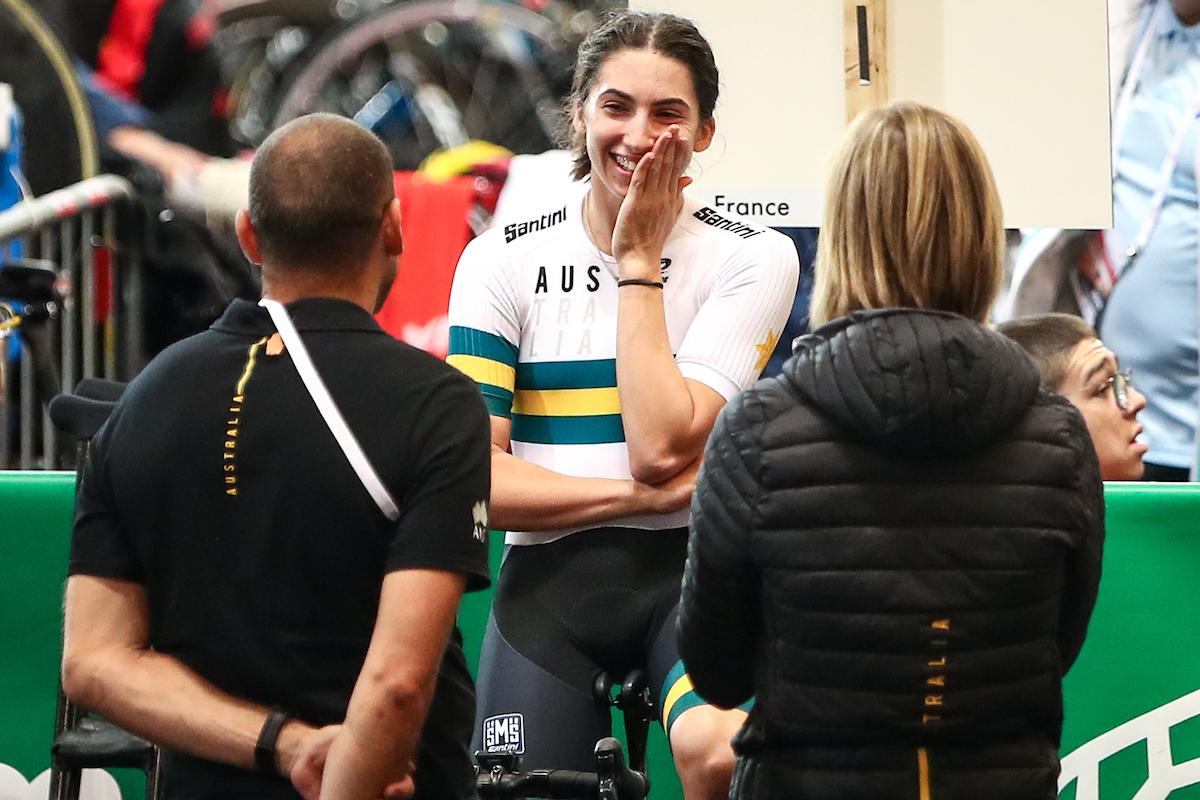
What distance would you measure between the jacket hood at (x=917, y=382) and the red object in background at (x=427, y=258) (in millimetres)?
3648

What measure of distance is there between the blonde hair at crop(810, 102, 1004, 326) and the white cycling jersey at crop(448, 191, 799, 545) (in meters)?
0.60

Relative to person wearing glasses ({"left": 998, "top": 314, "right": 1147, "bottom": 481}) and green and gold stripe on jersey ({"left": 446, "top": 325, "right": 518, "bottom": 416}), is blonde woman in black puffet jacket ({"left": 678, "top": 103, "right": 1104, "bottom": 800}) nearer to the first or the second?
green and gold stripe on jersey ({"left": 446, "top": 325, "right": 518, "bottom": 416})

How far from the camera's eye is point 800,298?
185 inches

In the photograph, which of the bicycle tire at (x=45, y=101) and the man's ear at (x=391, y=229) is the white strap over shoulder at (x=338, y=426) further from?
the bicycle tire at (x=45, y=101)

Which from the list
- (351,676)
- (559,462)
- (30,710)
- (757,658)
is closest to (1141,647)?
(559,462)

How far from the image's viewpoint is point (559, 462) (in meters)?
2.44

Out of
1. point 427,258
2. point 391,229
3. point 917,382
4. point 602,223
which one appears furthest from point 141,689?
point 427,258

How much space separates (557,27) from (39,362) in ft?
7.99

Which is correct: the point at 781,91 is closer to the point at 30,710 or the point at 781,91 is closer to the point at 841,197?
the point at 841,197

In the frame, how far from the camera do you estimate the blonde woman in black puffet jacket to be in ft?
5.29

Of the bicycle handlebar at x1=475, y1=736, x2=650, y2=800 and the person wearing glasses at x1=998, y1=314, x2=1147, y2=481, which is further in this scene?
the person wearing glasses at x1=998, y1=314, x2=1147, y2=481

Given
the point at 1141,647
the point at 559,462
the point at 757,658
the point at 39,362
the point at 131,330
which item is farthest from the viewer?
the point at 131,330

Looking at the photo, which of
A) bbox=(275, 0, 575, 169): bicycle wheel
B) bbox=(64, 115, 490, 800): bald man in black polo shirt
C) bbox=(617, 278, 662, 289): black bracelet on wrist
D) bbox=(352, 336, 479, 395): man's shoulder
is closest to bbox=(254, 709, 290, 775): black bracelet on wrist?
bbox=(64, 115, 490, 800): bald man in black polo shirt

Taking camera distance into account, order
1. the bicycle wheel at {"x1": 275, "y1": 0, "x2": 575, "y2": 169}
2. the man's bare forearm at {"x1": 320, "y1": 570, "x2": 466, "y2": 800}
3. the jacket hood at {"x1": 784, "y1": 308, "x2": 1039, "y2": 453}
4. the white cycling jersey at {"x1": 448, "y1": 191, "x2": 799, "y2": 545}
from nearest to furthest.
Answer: the man's bare forearm at {"x1": 320, "y1": 570, "x2": 466, "y2": 800} → the jacket hood at {"x1": 784, "y1": 308, "x2": 1039, "y2": 453} → the white cycling jersey at {"x1": 448, "y1": 191, "x2": 799, "y2": 545} → the bicycle wheel at {"x1": 275, "y1": 0, "x2": 575, "y2": 169}
